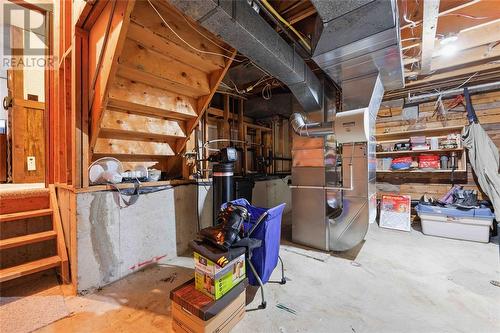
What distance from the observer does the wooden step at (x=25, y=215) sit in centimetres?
184

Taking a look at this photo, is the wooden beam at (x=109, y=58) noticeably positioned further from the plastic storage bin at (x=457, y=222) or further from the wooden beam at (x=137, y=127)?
the plastic storage bin at (x=457, y=222)

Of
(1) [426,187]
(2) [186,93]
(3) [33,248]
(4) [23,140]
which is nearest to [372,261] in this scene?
(1) [426,187]

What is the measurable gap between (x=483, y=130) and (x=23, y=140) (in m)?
6.73

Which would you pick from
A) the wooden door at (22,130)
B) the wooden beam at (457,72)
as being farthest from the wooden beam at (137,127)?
the wooden beam at (457,72)

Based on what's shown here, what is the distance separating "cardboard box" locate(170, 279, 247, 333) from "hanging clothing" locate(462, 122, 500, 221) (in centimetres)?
389

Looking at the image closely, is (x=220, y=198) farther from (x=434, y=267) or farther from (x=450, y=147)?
(x=450, y=147)

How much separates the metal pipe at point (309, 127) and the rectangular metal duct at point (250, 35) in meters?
0.40

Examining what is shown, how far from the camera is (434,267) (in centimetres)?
217

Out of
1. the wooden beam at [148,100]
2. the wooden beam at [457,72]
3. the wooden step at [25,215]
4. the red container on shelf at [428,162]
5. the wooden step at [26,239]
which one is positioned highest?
the wooden beam at [457,72]

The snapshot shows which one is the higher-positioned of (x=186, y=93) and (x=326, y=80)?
(x=326, y=80)

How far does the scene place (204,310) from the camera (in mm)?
1188

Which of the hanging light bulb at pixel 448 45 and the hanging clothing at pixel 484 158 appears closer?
the hanging light bulb at pixel 448 45

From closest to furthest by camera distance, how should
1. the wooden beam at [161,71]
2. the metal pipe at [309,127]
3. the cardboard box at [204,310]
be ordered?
the cardboard box at [204,310] → the wooden beam at [161,71] → the metal pipe at [309,127]

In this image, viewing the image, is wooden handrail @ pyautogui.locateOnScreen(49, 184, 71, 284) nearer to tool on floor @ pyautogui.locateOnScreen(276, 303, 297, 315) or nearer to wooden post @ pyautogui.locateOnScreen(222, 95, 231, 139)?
tool on floor @ pyautogui.locateOnScreen(276, 303, 297, 315)
